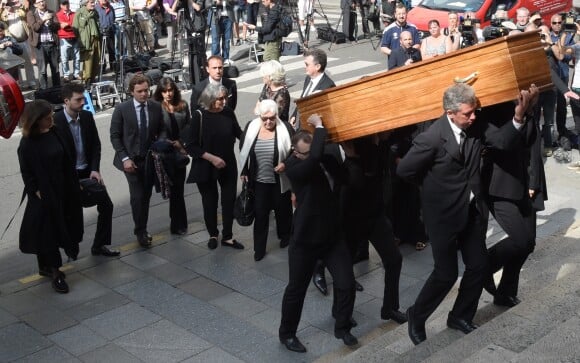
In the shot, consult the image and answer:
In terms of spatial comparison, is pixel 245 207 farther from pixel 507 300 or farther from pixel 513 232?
pixel 513 232

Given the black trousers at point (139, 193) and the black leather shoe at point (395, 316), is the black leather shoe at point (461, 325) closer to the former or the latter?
the black leather shoe at point (395, 316)

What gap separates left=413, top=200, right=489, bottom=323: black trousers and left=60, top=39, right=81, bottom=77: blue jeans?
43.2 ft

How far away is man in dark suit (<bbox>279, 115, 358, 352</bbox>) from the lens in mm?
6445

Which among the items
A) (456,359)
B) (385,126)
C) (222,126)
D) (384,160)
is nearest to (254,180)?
(222,126)

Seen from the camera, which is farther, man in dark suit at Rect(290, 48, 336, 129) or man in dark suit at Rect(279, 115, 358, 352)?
man in dark suit at Rect(290, 48, 336, 129)

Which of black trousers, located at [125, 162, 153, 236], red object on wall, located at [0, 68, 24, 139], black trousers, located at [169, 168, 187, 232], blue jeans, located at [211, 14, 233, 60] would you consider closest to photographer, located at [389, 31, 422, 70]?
A: black trousers, located at [169, 168, 187, 232]

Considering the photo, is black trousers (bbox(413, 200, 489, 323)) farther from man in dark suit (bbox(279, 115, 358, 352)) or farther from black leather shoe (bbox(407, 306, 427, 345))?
man in dark suit (bbox(279, 115, 358, 352))

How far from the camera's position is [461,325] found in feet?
21.0

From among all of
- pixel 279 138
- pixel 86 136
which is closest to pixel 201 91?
pixel 86 136

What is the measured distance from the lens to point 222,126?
8.80m

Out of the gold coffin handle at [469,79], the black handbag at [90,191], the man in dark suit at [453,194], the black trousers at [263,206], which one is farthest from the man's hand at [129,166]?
the gold coffin handle at [469,79]

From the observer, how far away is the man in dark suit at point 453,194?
6023 mm

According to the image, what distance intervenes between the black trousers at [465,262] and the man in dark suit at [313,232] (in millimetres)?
627

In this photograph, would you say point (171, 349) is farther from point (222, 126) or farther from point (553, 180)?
point (553, 180)
